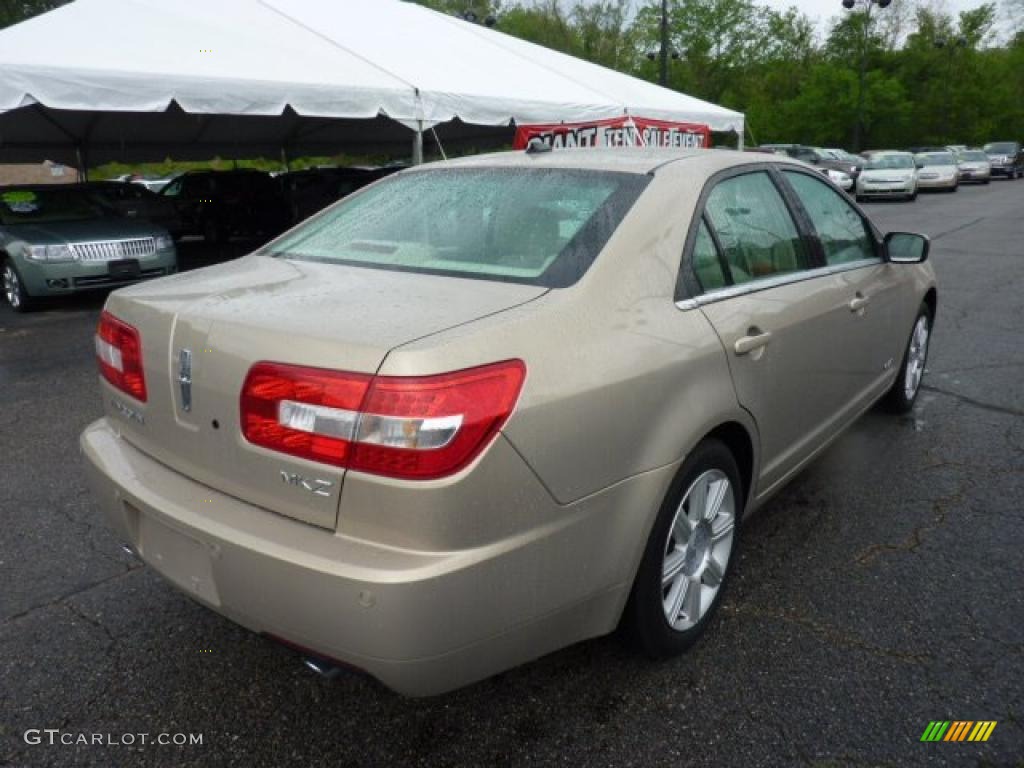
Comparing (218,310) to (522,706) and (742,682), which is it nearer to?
(522,706)

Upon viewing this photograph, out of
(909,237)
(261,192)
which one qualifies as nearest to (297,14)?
(261,192)

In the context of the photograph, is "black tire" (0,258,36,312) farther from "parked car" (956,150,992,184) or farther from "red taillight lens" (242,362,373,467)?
"parked car" (956,150,992,184)

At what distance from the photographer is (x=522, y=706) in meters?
2.27

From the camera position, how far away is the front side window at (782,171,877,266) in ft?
10.8

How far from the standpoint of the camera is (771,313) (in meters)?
2.69

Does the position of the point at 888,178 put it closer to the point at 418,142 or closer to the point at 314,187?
the point at 314,187

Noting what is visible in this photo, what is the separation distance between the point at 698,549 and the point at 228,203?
1575 centimetres

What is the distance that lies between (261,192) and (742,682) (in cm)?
1609

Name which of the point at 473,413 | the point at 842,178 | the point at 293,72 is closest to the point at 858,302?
the point at 473,413

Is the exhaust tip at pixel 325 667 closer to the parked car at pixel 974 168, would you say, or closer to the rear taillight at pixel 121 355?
the rear taillight at pixel 121 355

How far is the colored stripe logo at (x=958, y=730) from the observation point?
214cm

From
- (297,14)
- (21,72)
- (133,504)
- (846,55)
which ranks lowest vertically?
(133,504)

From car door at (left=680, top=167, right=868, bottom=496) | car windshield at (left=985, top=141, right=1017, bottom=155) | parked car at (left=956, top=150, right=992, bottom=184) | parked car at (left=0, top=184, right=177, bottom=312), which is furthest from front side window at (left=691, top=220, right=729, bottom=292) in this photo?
car windshield at (left=985, top=141, right=1017, bottom=155)

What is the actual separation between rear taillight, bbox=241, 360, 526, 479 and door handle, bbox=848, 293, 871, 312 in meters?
2.07
